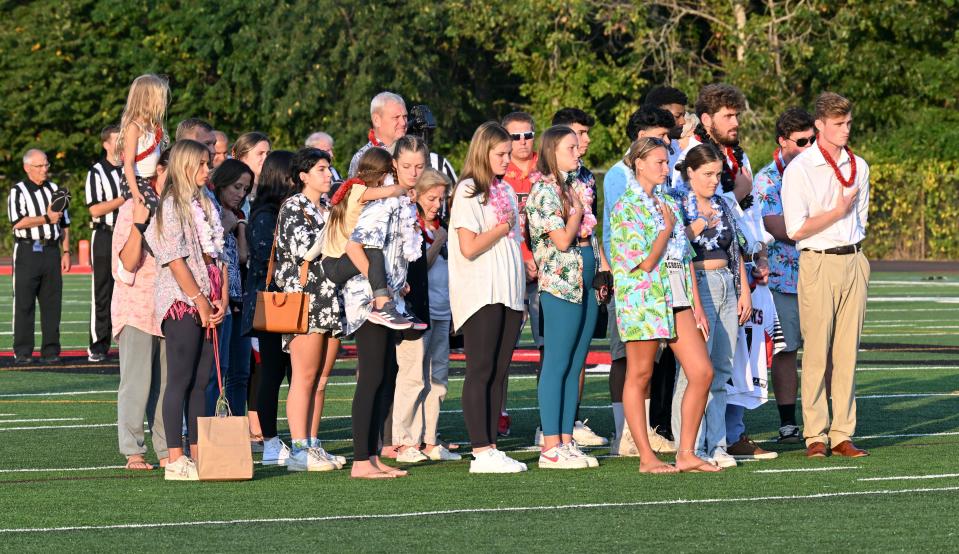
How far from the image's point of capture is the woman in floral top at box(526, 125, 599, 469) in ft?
31.6

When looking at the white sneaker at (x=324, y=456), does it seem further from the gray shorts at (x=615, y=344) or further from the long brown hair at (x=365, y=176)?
the gray shorts at (x=615, y=344)

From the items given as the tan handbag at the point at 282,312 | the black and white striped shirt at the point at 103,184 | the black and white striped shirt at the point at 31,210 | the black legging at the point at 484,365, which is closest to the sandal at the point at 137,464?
the tan handbag at the point at 282,312

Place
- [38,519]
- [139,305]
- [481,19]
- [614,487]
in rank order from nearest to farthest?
[38,519]
[614,487]
[139,305]
[481,19]

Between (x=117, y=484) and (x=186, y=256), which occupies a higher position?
(x=186, y=256)

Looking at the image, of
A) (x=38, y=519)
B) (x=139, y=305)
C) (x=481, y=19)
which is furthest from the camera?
(x=481, y=19)

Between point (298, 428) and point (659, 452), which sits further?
point (659, 452)

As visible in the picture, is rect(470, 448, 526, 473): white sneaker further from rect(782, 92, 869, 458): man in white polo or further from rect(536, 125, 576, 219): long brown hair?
rect(782, 92, 869, 458): man in white polo

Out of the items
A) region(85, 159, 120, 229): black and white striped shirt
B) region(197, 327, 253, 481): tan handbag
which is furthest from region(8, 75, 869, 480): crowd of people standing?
region(85, 159, 120, 229): black and white striped shirt

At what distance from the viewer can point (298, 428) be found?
978 cm

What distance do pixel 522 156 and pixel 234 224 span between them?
1.82 meters

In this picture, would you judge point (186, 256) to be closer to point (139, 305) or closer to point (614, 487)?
point (139, 305)

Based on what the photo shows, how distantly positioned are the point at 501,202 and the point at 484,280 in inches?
17.4

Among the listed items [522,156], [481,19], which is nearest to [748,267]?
[522,156]

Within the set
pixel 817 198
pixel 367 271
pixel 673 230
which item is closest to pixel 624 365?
pixel 673 230
